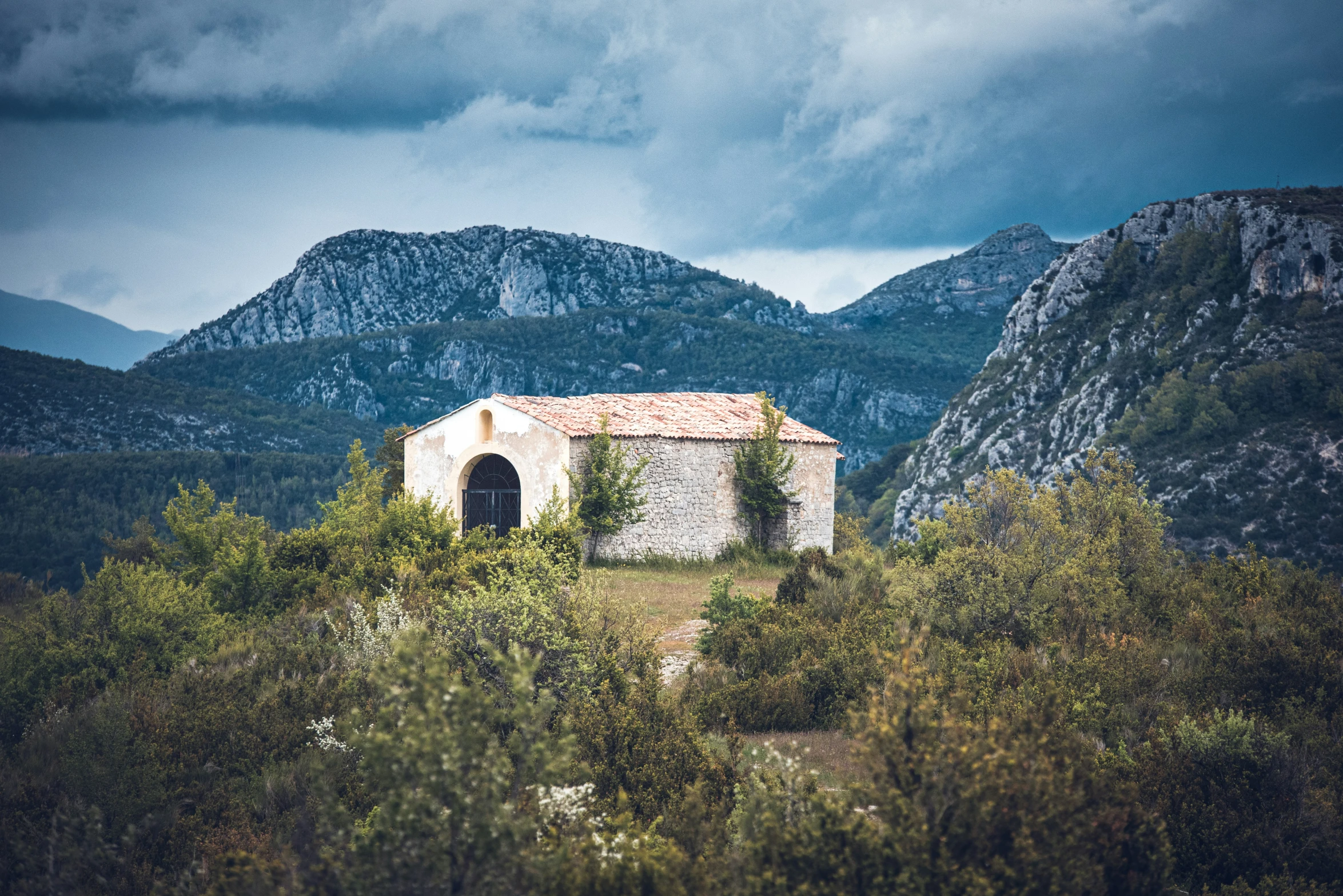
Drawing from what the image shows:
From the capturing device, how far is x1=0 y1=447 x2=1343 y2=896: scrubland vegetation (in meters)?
3.83

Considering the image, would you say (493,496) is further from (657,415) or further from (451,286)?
(451,286)

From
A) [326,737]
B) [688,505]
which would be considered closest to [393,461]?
[688,505]

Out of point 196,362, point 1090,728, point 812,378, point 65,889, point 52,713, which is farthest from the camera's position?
point 196,362

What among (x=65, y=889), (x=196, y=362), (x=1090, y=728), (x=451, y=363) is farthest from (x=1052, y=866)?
(x=196, y=362)

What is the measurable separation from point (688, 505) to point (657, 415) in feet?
7.90

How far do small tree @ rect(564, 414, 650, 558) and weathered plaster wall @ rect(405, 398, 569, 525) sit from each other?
1.45ft

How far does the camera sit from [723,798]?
227 inches

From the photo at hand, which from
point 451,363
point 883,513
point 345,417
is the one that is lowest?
point 883,513

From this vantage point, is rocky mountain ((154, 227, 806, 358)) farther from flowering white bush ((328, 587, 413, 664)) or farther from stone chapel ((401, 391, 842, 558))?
flowering white bush ((328, 587, 413, 664))

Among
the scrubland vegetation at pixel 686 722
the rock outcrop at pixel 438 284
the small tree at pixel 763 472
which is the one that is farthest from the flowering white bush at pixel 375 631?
the rock outcrop at pixel 438 284

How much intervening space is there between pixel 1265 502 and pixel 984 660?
109 ft

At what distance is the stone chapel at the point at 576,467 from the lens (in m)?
17.7

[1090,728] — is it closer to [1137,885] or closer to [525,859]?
[1137,885]

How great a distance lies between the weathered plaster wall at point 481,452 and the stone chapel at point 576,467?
17 millimetres
